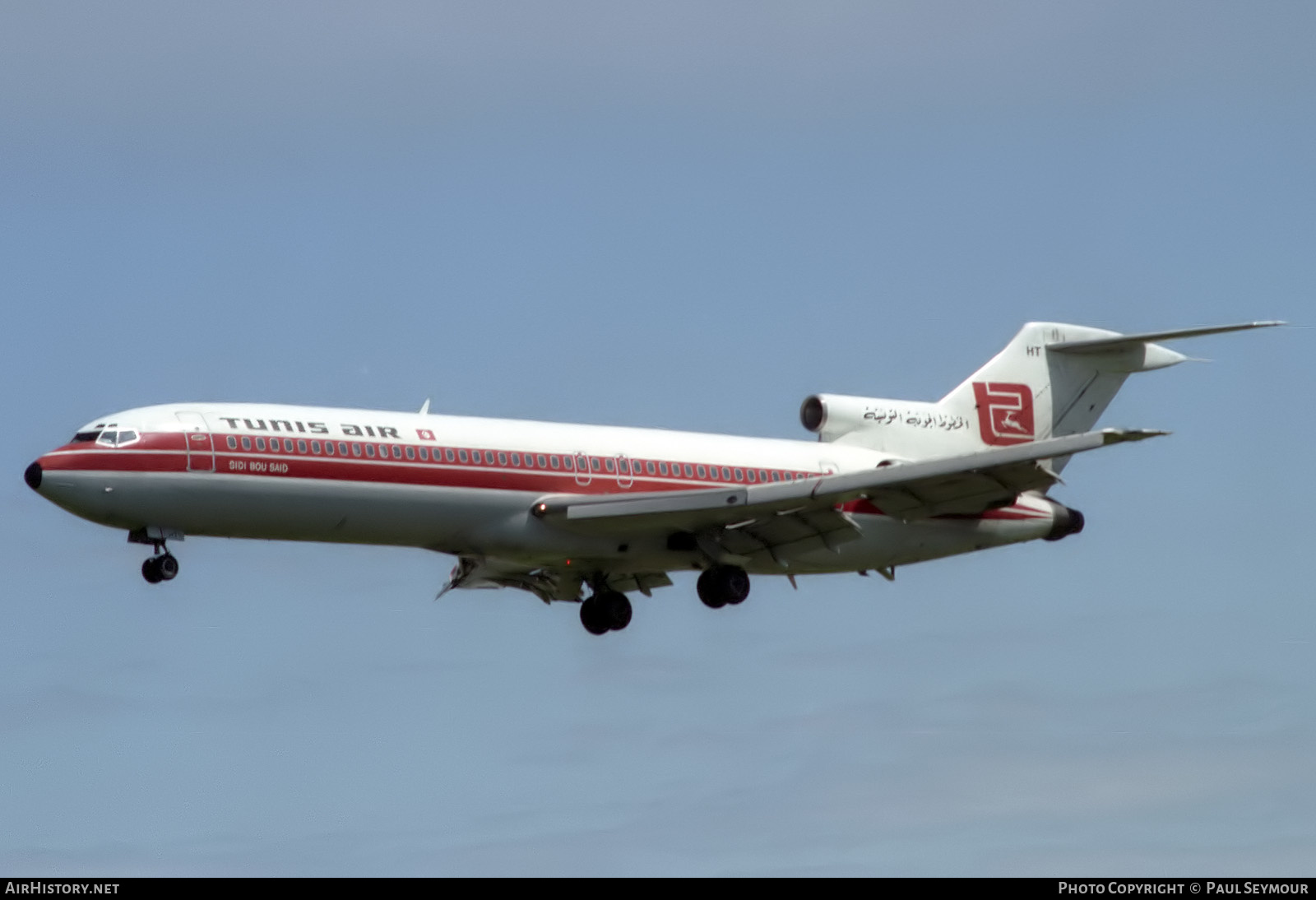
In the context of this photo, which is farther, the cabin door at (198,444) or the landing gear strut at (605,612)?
the landing gear strut at (605,612)

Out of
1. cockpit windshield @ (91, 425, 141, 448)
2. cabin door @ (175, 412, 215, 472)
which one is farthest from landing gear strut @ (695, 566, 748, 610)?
cockpit windshield @ (91, 425, 141, 448)

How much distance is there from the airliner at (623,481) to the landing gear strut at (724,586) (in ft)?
0.16

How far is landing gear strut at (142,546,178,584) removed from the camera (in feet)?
131

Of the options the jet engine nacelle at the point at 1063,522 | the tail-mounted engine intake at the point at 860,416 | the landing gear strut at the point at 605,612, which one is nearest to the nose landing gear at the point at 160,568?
the landing gear strut at the point at 605,612

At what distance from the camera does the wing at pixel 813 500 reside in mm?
42375

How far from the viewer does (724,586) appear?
45.0m

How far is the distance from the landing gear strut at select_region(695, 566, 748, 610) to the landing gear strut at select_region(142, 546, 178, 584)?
36.5 ft

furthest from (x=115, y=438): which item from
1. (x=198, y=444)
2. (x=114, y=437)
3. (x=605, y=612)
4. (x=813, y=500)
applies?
(x=813, y=500)

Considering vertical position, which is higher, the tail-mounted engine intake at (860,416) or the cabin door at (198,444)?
the tail-mounted engine intake at (860,416)

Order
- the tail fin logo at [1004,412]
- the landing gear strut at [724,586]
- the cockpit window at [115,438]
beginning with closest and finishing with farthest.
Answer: the cockpit window at [115,438] < the landing gear strut at [724,586] < the tail fin logo at [1004,412]

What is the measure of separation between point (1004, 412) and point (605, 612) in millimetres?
10670

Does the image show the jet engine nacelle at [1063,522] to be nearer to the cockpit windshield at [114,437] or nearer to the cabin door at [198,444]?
the cabin door at [198,444]

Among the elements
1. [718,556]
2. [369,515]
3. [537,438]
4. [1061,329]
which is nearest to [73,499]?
[369,515]

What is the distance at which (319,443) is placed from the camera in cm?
4025
